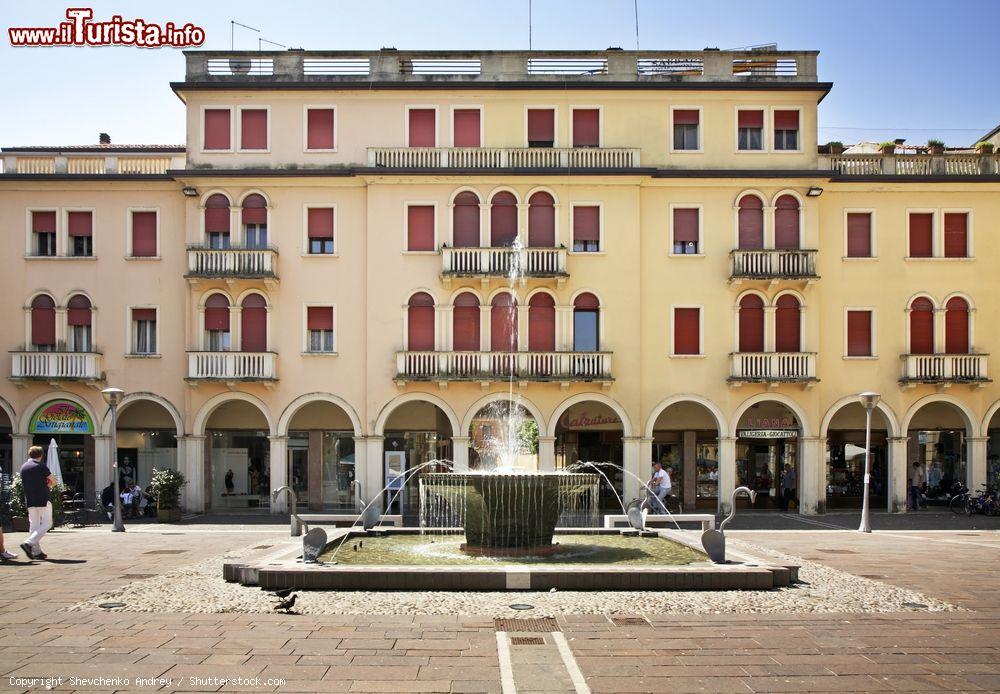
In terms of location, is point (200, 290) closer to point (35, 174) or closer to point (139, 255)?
point (139, 255)

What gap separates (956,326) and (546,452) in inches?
589

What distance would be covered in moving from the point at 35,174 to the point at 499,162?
1622 centimetres

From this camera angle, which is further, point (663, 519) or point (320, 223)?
point (320, 223)

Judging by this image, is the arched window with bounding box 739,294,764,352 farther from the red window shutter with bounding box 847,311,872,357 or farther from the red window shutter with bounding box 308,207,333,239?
the red window shutter with bounding box 308,207,333,239

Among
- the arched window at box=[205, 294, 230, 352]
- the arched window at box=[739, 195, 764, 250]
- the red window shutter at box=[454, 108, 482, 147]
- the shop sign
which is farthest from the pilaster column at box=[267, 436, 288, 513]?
the arched window at box=[739, 195, 764, 250]

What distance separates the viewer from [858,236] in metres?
32.5

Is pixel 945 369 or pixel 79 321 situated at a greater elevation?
pixel 79 321

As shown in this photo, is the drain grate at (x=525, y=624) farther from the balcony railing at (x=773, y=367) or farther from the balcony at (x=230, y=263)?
the balcony at (x=230, y=263)

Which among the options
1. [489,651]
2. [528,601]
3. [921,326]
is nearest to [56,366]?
[528,601]

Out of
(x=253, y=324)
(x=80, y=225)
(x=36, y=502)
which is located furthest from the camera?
(x=80, y=225)

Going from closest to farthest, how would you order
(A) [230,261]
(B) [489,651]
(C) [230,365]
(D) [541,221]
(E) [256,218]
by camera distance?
(B) [489,651]
(C) [230,365]
(A) [230,261]
(D) [541,221]
(E) [256,218]

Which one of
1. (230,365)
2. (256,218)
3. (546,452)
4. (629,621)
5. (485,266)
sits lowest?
(629,621)

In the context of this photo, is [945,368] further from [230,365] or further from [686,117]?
[230,365]

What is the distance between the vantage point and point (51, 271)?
32.5 metres
